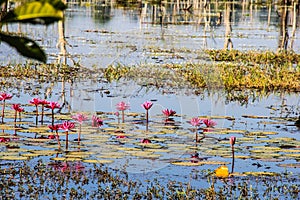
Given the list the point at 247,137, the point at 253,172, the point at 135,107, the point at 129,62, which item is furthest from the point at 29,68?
the point at 253,172

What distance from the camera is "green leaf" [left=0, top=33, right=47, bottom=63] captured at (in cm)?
143

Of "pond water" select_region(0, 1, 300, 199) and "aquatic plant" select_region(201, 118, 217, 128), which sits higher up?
"aquatic plant" select_region(201, 118, 217, 128)

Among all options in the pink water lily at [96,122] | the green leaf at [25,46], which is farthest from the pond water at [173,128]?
the green leaf at [25,46]

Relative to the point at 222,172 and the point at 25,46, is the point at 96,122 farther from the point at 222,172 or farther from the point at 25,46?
the point at 25,46

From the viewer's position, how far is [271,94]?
10586mm

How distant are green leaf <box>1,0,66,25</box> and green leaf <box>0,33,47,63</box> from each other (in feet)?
0.15

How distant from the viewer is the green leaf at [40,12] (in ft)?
4.58

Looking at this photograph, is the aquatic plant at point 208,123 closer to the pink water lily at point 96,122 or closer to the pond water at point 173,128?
the pond water at point 173,128

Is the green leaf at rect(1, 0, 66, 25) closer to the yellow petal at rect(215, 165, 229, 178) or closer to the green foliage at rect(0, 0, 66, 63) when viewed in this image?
the green foliage at rect(0, 0, 66, 63)

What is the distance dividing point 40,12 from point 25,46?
0.27ft

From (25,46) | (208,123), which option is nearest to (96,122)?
(208,123)

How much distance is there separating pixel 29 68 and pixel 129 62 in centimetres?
263

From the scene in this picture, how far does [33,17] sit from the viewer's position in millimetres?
1424

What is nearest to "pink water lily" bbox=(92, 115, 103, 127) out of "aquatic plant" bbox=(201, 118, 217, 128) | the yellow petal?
"aquatic plant" bbox=(201, 118, 217, 128)
